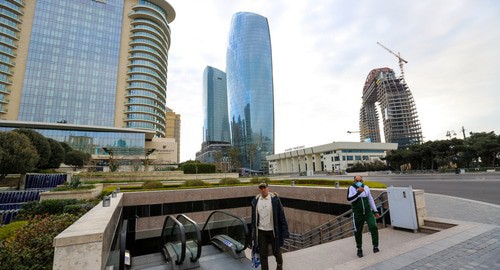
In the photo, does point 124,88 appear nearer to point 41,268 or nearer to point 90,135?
point 90,135

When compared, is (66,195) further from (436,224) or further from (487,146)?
(487,146)

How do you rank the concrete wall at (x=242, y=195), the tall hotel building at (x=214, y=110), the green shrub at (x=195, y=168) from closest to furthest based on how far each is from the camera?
1. the concrete wall at (x=242, y=195)
2. the green shrub at (x=195, y=168)
3. the tall hotel building at (x=214, y=110)

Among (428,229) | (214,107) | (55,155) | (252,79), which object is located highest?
(214,107)

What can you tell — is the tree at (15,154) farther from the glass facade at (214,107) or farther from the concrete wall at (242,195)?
the glass facade at (214,107)

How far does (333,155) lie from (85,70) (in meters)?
83.6

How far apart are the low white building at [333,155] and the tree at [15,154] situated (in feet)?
219

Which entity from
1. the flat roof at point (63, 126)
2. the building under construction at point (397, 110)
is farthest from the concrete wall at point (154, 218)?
the building under construction at point (397, 110)

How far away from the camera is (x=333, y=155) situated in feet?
269

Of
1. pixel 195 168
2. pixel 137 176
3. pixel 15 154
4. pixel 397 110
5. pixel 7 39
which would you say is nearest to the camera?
pixel 15 154

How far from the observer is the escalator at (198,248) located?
209 inches

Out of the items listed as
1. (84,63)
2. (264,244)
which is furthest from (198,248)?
(84,63)

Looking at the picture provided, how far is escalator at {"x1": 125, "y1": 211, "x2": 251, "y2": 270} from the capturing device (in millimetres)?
5301

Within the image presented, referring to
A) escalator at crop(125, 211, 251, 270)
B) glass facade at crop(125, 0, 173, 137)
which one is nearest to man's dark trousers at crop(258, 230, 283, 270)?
escalator at crop(125, 211, 251, 270)

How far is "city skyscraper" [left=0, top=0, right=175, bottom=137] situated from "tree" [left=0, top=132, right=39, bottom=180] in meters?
49.1
